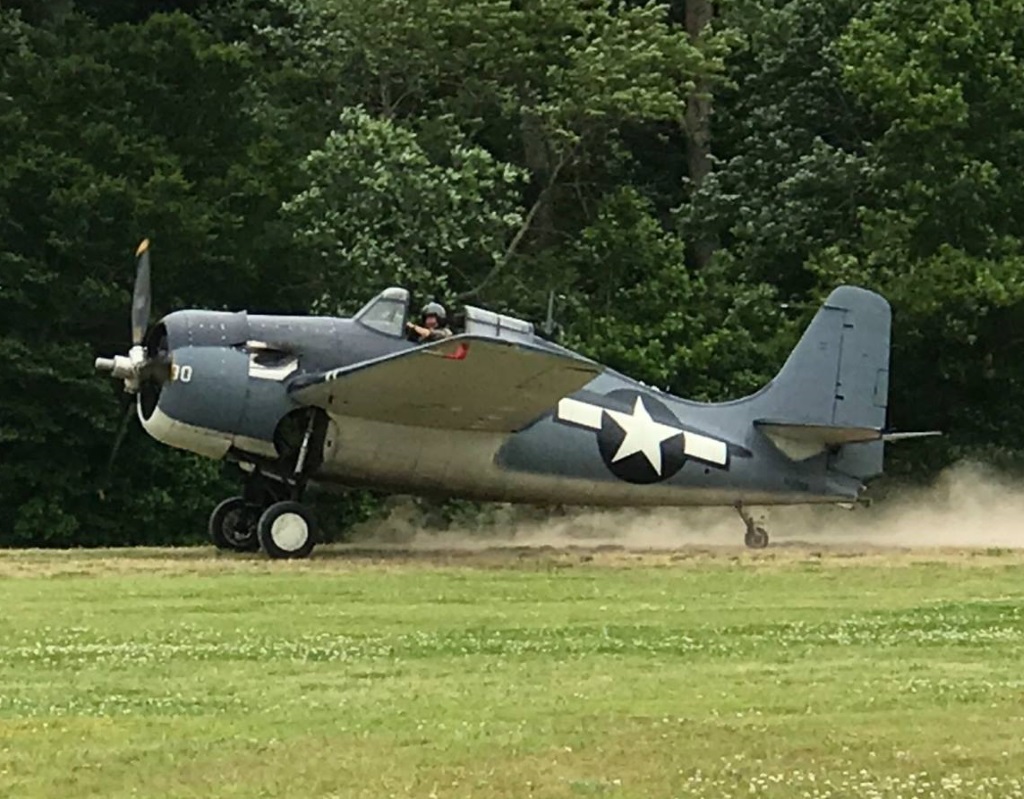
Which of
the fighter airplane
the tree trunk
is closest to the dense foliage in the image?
the tree trunk

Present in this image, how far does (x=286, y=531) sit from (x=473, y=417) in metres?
1.83

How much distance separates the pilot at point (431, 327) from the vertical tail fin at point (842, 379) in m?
3.43

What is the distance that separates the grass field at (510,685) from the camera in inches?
298

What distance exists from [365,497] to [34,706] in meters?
20.5

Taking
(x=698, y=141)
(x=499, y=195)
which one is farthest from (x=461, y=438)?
(x=698, y=141)

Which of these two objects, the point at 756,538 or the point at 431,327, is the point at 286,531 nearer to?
the point at 431,327

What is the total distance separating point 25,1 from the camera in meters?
35.1

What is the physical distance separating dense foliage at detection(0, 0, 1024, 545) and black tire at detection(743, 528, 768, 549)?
9.69 m

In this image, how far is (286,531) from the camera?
18625mm

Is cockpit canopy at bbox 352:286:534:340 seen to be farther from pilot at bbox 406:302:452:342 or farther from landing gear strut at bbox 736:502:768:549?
landing gear strut at bbox 736:502:768:549

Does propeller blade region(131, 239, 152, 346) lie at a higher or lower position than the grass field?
higher

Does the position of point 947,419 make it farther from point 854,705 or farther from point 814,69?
point 854,705

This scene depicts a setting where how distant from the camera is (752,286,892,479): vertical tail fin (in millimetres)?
20984

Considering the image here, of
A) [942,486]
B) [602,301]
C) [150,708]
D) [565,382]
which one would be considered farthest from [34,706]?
[602,301]
